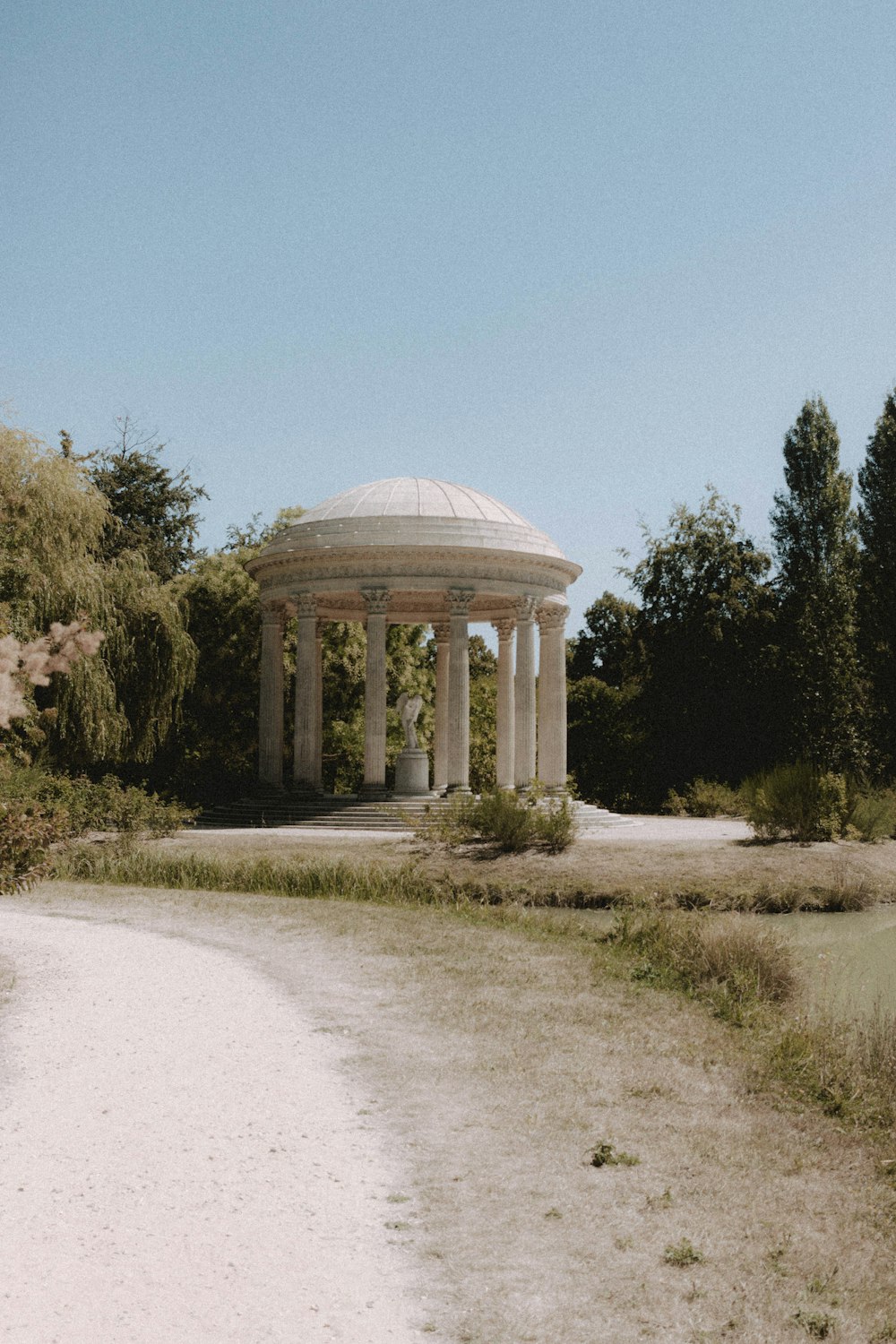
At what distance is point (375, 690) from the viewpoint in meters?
40.8

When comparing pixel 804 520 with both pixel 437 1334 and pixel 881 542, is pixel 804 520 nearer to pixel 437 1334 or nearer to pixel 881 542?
pixel 881 542

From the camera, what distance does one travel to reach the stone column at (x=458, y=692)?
132 ft

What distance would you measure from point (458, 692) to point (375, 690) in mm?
2862

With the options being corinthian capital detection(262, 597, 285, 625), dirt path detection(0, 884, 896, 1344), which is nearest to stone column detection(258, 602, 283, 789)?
corinthian capital detection(262, 597, 285, 625)

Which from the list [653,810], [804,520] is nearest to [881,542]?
[804,520]

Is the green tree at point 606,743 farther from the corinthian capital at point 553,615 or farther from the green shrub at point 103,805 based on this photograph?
the green shrub at point 103,805


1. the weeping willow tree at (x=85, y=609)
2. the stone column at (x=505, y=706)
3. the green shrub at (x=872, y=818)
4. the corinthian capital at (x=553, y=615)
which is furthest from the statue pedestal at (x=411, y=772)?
the green shrub at (x=872, y=818)

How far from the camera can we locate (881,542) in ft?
169

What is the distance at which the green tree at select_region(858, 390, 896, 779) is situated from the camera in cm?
4959

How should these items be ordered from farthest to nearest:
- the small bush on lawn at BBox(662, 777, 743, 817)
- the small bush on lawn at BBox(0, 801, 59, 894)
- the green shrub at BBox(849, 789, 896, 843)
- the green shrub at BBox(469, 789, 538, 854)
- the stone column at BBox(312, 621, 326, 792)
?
1. the small bush on lawn at BBox(662, 777, 743, 817)
2. the stone column at BBox(312, 621, 326, 792)
3. the green shrub at BBox(849, 789, 896, 843)
4. the green shrub at BBox(469, 789, 538, 854)
5. the small bush on lawn at BBox(0, 801, 59, 894)

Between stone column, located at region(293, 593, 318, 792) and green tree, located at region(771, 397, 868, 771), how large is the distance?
20507mm

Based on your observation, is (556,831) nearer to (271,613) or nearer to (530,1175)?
(271,613)

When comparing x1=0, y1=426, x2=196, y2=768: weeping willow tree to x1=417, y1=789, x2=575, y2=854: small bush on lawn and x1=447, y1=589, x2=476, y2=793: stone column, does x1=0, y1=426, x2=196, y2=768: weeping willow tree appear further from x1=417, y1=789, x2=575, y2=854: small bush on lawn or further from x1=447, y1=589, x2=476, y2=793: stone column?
x1=417, y1=789, x2=575, y2=854: small bush on lawn

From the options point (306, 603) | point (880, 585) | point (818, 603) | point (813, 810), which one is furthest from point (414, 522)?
point (880, 585)
